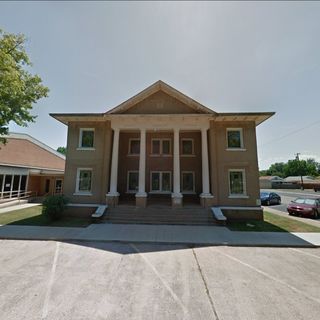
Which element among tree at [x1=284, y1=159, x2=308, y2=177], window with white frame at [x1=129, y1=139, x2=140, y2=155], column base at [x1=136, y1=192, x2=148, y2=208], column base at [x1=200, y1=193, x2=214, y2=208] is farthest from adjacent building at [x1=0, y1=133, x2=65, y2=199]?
tree at [x1=284, y1=159, x2=308, y2=177]

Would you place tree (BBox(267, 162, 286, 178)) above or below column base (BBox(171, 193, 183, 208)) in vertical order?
above

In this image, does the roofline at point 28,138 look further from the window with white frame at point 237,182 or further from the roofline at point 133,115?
the window with white frame at point 237,182

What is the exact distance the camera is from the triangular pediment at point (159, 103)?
14344 millimetres

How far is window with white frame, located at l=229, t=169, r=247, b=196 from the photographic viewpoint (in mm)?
13742

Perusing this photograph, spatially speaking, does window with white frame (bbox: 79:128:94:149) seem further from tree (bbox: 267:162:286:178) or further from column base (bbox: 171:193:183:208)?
tree (bbox: 267:162:286:178)

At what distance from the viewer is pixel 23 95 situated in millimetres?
12461

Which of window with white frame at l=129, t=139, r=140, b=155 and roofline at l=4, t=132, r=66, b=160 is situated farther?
roofline at l=4, t=132, r=66, b=160

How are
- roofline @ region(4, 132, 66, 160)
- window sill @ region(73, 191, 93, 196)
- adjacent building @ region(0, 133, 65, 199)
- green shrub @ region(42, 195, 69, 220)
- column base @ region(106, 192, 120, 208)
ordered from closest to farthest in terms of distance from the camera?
green shrub @ region(42, 195, 69, 220) → column base @ region(106, 192, 120, 208) → window sill @ region(73, 191, 93, 196) → adjacent building @ region(0, 133, 65, 199) → roofline @ region(4, 132, 66, 160)

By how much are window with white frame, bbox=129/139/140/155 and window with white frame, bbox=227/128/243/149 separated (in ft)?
26.2

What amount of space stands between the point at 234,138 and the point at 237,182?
11.2 ft

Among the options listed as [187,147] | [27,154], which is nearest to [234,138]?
[187,147]

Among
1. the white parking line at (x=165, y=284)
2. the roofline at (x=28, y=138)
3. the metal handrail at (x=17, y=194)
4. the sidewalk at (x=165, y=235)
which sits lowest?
the white parking line at (x=165, y=284)

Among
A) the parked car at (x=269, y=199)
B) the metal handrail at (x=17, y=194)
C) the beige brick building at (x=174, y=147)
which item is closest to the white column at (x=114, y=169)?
the beige brick building at (x=174, y=147)

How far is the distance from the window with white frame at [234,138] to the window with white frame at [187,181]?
4305 mm
